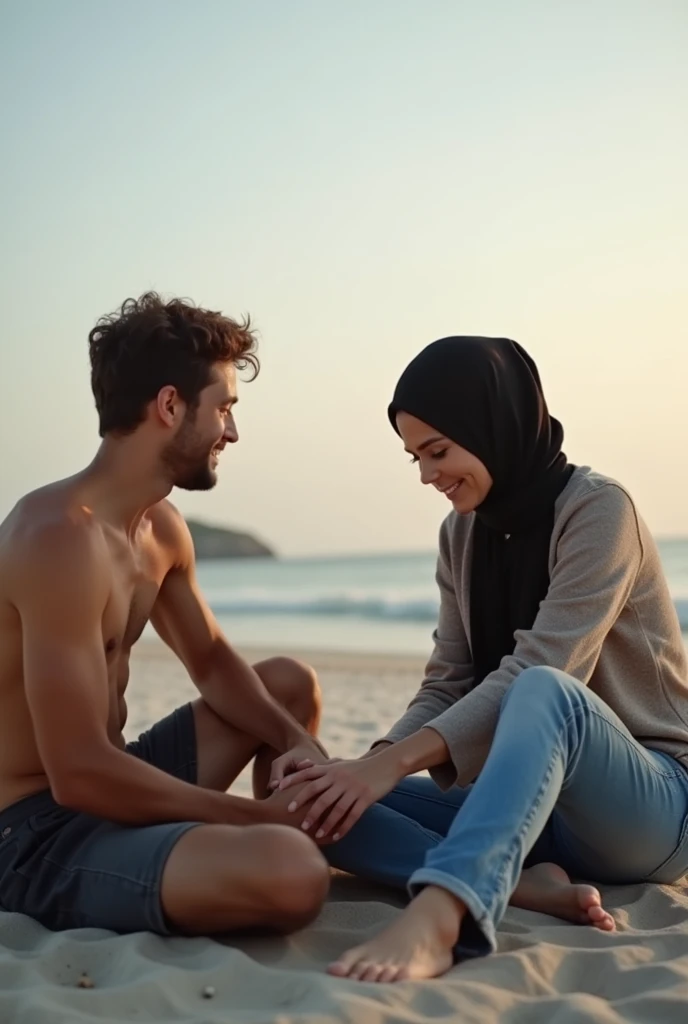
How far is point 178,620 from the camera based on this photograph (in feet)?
13.6

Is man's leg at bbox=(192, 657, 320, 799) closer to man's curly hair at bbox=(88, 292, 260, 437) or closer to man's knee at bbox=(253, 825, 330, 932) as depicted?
man's knee at bbox=(253, 825, 330, 932)

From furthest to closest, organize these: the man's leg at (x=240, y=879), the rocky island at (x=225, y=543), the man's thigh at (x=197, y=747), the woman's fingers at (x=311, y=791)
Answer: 1. the rocky island at (x=225, y=543)
2. the man's thigh at (x=197, y=747)
3. the woman's fingers at (x=311, y=791)
4. the man's leg at (x=240, y=879)

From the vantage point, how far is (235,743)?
4125mm

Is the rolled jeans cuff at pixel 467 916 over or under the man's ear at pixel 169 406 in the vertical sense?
under

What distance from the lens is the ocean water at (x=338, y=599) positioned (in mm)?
17484

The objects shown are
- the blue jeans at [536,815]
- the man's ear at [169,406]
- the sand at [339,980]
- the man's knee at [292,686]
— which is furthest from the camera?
the man's knee at [292,686]

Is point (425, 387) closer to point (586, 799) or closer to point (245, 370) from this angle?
point (245, 370)

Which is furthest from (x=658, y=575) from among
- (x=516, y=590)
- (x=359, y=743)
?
(x=359, y=743)

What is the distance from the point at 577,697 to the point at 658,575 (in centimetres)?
72

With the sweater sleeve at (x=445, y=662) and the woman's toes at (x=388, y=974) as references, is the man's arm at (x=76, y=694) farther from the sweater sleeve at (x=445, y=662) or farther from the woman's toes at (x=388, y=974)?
the sweater sleeve at (x=445, y=662)

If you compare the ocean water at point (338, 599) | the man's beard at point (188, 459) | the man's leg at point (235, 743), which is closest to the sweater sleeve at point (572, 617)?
the man's leg at point (235, 743)

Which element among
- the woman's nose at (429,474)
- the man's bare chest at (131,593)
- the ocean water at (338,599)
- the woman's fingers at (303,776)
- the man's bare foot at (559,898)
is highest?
the woman's nose at (429,474)

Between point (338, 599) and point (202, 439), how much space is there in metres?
24.0

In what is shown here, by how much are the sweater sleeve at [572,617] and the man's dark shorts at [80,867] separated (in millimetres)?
784
